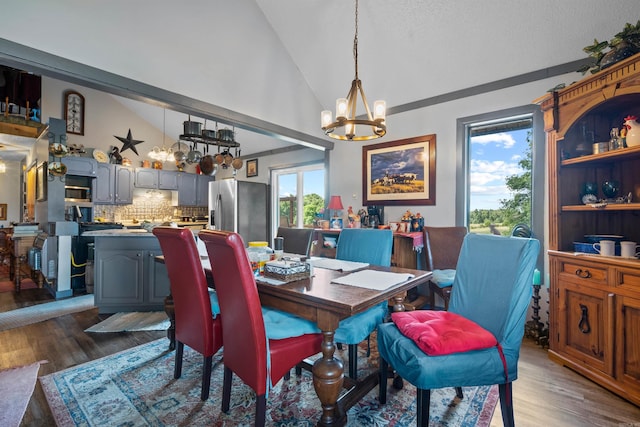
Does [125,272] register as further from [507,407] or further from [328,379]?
[507,407]

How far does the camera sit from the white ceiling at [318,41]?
8.17 feet

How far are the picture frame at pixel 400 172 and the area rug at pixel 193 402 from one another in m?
2.40

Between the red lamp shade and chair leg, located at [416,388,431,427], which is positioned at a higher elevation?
the red lamp shade

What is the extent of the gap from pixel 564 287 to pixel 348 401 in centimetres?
190

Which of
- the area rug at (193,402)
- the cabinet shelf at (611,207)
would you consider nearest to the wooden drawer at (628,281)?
the cabinet shelf at (611,207)

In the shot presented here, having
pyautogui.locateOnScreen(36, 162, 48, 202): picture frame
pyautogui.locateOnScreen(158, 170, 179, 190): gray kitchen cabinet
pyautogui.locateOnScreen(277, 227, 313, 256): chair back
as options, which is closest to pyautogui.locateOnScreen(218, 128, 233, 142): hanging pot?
pyautogui.locateOnScreen(277, 227, 313, 256): chair back

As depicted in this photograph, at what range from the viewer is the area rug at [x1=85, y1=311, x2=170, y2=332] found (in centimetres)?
295

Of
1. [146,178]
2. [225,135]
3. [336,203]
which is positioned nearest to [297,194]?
[336,203]

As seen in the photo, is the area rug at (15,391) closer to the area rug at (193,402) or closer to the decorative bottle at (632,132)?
the area rug at (193,402)

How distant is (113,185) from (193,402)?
18.6ft

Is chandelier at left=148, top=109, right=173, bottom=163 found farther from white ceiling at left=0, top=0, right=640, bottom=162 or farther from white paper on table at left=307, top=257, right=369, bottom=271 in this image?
white paper on table at left=307, top=257, right=369, bottom=271

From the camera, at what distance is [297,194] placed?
5961mm

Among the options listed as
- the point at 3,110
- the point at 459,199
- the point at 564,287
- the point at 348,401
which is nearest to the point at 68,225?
the point at 3,110

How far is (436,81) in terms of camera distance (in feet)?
11.9
